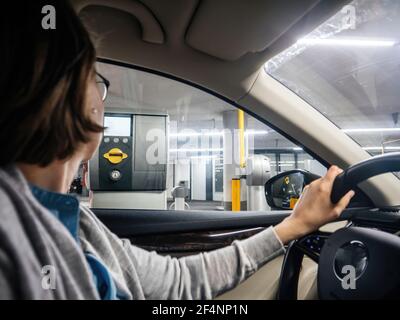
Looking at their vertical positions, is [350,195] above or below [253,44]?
below

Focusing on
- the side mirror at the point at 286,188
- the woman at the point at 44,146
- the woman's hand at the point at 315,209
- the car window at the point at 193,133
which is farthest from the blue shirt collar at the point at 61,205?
the side mirror at the point at 286,188

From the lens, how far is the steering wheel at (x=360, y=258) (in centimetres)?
58

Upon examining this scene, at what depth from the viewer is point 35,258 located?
1.10 feet

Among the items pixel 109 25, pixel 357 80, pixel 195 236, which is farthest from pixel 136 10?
pixel 357 80

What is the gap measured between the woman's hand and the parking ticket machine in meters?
1.67

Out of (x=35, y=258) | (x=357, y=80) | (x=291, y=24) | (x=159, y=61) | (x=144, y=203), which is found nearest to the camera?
(x=35, y=258)

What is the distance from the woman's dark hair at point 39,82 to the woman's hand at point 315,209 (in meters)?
0.55

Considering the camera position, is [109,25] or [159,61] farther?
[159,61]

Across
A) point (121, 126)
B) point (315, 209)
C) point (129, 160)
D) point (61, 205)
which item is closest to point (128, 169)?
point (129, 160)

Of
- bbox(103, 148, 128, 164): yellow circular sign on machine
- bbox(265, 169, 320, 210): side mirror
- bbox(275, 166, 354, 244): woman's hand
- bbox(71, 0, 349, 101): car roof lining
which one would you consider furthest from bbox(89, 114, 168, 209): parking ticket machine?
bbox(275, 166, 354, 244): woman's hand

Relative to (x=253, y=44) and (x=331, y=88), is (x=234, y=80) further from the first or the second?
(x=331, y=88)

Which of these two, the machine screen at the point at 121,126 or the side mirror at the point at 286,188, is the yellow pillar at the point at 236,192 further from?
the side mirror at the point at 286,188

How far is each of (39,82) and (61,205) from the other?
17 centimetres

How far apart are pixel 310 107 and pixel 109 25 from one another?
0.77 m
